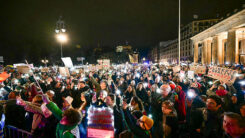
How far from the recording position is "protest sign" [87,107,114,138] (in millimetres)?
3316

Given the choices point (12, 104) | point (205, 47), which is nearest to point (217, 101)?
point (12, 104)

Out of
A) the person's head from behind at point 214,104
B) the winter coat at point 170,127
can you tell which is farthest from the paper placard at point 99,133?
the person's head from behind at point 214,104

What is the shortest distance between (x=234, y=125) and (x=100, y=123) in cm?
245

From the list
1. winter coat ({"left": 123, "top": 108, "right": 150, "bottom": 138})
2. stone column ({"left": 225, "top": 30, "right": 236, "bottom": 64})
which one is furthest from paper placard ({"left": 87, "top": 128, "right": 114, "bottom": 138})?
stone column ({"left": 225, "top": 30, "right": 236, "bottom": 64})

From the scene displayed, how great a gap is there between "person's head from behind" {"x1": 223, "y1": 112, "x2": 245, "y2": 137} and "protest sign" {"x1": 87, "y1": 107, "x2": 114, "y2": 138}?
6.88 ft

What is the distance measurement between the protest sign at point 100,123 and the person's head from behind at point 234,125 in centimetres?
210

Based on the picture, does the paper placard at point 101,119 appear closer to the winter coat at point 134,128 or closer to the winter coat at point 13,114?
the winter coat at point 134,128

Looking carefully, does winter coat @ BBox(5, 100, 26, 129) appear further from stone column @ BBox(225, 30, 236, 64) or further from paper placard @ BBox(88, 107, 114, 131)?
stone column @ BBox(225, 30, 236, 64)

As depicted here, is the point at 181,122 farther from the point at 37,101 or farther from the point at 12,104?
the point at 12,104

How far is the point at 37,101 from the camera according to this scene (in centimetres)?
382

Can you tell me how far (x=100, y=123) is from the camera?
3.43 metres

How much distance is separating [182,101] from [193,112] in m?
1.19

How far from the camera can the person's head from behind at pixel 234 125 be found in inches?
96.4

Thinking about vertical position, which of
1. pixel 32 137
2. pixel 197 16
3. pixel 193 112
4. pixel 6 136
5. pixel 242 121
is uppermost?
pixel 197 16
